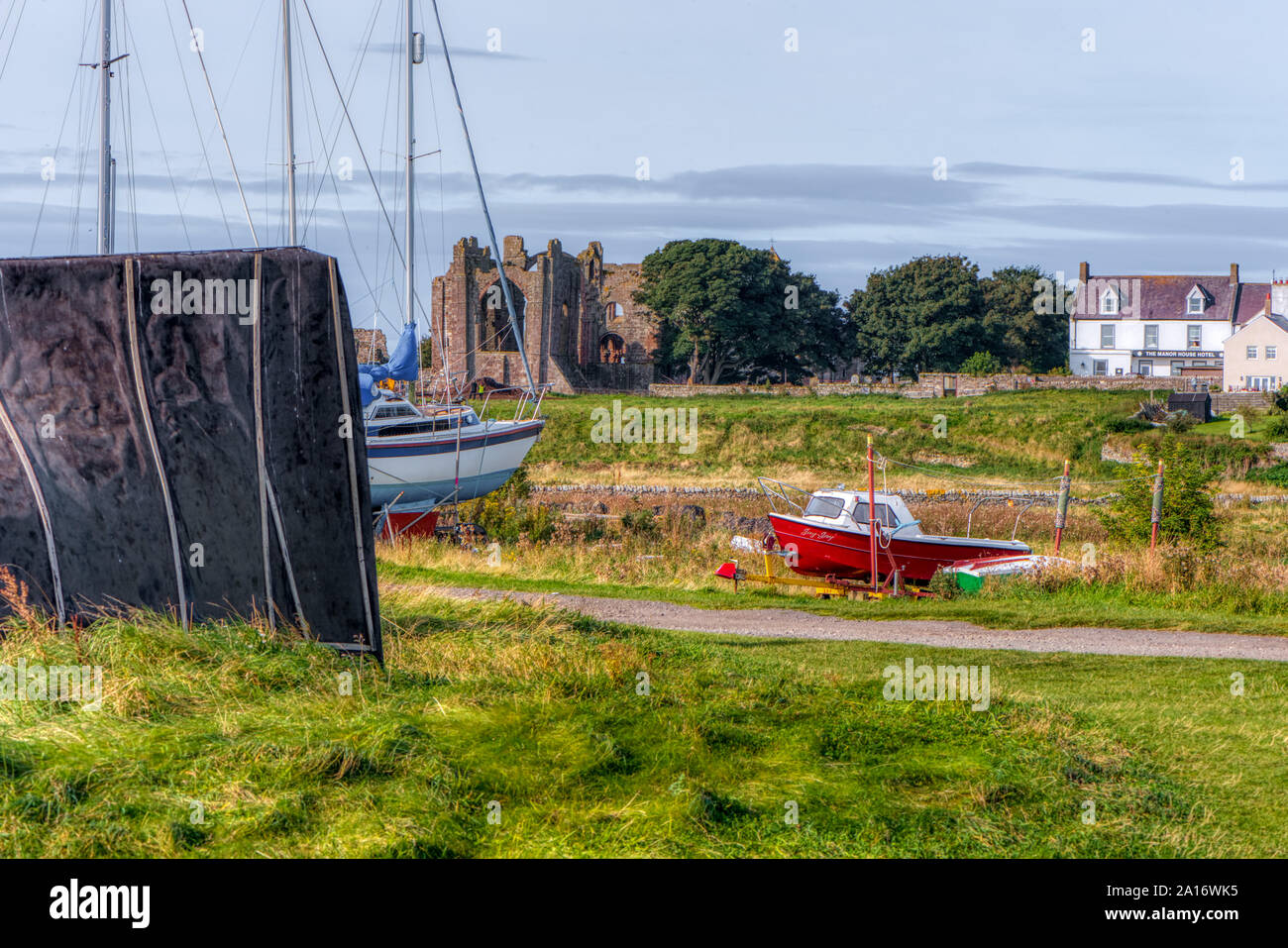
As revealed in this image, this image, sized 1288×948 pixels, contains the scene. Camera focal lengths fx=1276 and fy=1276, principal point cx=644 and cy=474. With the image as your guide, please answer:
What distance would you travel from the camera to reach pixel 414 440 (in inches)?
1033

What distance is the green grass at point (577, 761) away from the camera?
5793 mm

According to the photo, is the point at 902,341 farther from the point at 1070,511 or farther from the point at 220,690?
the point at 220,690

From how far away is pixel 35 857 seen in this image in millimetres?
5320

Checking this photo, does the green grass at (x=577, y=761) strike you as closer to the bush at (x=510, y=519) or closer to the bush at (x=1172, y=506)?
the bush at (x=1172, y=506)

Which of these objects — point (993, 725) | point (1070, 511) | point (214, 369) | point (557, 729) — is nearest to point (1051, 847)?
point (993, 725)

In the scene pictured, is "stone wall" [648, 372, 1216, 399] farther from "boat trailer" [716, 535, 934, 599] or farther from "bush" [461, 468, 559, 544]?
"boat trailer" [716, 535, 934, 599]

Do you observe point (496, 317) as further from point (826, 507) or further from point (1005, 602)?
point (1005, 602)

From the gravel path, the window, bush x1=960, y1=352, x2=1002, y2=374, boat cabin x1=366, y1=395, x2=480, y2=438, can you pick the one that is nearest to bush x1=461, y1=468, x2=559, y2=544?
boat cabin x1=366, y1=395, x2=480, y2=438

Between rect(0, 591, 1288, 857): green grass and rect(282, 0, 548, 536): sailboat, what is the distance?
16.4 metres

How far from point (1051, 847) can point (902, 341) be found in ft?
253
